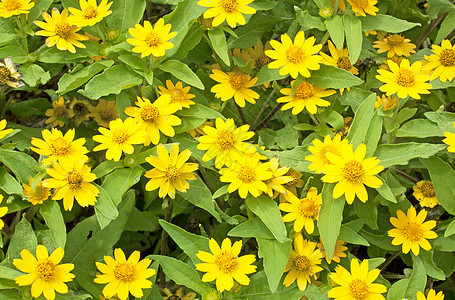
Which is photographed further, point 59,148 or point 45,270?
point 59,148

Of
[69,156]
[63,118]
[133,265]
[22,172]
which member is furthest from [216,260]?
[63,118]

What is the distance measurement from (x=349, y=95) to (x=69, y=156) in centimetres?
125

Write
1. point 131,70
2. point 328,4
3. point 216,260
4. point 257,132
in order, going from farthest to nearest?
point 257,132 → point 328,4 → point 131,70 → point 216,260

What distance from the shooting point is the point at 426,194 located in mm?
2275

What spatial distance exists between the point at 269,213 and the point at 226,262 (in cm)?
25

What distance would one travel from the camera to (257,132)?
8.16 feet

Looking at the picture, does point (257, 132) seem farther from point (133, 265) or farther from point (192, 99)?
point (133, 265)

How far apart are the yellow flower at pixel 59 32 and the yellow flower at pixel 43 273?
85 centimetres

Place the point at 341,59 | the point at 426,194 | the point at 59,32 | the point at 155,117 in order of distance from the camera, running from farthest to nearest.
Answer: the point at 341,59 → the point at 426,194 → the point at 59,32 → the point at 155,117

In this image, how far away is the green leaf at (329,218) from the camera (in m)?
1.79

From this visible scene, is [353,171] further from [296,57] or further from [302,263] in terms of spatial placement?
[296,57]

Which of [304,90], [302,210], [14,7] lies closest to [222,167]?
[302,210]

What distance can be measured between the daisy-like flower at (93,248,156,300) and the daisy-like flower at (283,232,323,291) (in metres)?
0.53

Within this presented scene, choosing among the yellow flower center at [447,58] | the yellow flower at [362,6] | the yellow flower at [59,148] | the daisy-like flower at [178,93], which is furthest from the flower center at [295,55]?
the yellow flower at [59,148]
